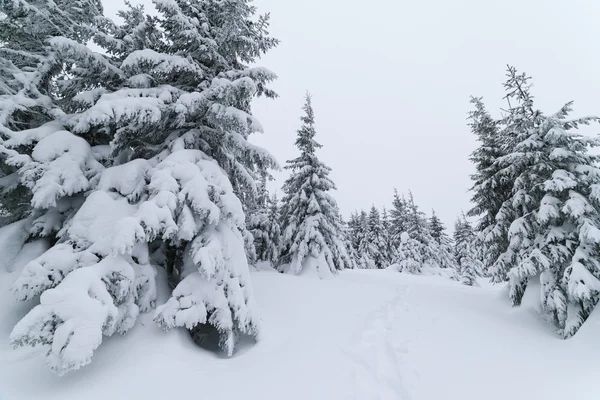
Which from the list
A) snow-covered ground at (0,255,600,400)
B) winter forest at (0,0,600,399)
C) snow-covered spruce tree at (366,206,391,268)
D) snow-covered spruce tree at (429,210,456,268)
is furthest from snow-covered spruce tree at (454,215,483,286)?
snow-covered ground at (0,255,600,400)

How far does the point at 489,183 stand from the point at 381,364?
37.8 feet

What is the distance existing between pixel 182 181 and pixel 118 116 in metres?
1.97

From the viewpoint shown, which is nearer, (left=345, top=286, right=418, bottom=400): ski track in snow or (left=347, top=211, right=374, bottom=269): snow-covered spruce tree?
(left=345, top=286, right=418, bottom=400): ski track in snow

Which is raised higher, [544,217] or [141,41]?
[141,41]

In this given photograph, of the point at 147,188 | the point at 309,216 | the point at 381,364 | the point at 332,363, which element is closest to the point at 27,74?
the point at 147,188

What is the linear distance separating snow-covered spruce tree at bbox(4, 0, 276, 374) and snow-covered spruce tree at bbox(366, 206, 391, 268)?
36.8m

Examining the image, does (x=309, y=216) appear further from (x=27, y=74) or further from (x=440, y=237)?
(x=440, y=237)

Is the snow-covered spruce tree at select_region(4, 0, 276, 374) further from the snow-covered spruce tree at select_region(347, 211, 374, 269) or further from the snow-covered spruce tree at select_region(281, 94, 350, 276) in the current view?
the snow-covered spruce tree at select_region(347, 211, 374, 269)

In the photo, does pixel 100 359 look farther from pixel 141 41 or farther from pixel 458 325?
pixel 458 325

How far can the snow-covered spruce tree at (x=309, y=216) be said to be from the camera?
54.1ft

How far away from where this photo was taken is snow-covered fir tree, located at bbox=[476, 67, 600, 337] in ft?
24.9

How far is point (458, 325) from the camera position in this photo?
836 centimetres

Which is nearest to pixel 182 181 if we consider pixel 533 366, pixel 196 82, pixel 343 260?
pixel 196 82

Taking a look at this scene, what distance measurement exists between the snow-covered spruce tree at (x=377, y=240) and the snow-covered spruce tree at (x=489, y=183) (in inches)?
1092
